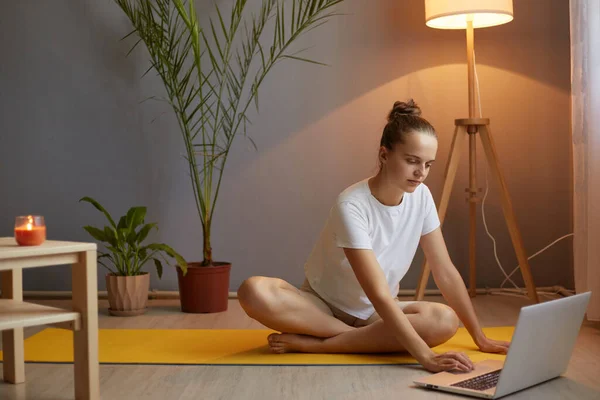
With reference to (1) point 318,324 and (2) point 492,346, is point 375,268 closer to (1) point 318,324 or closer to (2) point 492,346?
(1) point 318,324

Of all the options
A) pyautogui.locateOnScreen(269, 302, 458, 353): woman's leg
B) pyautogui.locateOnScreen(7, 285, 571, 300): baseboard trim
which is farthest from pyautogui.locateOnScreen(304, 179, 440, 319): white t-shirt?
pyautogui.locateOnScreen(7, 285, 571, 300): baseboard trim

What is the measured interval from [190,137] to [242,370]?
1.64m

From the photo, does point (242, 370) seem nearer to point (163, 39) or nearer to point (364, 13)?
point (163, 39)

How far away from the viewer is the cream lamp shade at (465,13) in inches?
130

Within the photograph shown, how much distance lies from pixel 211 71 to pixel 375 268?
154cm

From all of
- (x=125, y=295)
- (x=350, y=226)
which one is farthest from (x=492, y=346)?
(x=125, y=295)

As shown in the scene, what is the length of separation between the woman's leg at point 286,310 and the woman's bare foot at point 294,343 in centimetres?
2

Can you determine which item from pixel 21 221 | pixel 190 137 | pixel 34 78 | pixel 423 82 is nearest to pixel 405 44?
pixel 423 82

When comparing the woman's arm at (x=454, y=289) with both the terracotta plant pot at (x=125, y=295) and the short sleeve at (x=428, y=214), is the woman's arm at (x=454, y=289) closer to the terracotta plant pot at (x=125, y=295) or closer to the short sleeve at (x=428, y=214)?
the short sleeve at (x=428, y=214)

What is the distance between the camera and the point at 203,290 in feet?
11.6

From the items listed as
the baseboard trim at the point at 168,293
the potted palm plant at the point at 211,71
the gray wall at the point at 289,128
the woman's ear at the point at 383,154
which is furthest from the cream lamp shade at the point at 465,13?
the baseboard trim at the point at 168,293

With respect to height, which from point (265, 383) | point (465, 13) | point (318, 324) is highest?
point (465, 13)

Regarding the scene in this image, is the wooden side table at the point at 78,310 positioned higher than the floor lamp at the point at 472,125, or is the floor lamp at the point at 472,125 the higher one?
the floor lamp at the point at 472,125

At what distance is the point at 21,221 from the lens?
205 centimetres
